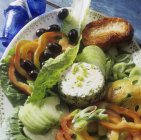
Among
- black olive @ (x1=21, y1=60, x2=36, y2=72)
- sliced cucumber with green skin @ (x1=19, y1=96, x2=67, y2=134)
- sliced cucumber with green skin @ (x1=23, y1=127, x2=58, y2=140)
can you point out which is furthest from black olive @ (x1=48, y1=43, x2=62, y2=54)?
sliced cucumber with green skin @ (x1=23, y1=127, x2=58, y2=140)

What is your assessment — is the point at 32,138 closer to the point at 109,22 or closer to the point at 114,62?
the point at 114,62

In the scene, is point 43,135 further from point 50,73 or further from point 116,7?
point 116,7

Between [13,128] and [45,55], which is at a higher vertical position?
[45,55]

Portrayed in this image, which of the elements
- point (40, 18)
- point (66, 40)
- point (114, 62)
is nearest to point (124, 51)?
point (114, 62)

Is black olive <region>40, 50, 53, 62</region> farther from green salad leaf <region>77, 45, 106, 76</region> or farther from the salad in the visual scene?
green salad leaf <region>77, 45, 106, 76</region>

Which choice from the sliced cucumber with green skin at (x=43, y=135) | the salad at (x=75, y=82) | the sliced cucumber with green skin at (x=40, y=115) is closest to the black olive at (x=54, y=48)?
the salad at (x=75, y=82)

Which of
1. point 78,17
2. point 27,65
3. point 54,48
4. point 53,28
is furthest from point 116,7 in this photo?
point 27,65
